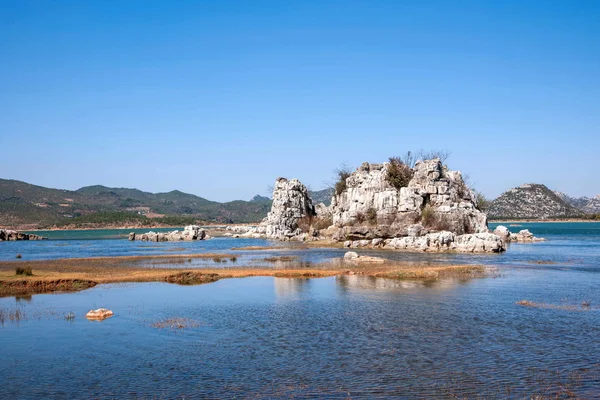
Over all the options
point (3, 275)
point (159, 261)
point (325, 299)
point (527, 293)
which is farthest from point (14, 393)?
point (159, 261)

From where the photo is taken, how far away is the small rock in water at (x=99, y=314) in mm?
26469

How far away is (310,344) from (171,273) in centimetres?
2607

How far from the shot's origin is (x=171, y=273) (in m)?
44.6

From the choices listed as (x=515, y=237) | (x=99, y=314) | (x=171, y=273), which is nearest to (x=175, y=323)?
(x=99, y=314)

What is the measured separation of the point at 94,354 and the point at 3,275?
28.3m

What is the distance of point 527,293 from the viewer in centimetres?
3284

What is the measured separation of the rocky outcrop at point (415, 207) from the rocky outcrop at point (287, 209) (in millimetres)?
27096

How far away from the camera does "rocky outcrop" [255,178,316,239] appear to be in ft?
388

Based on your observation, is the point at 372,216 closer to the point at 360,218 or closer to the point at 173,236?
the point at 360,218

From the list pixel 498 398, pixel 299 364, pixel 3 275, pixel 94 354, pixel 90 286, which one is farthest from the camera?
pixel 3 275

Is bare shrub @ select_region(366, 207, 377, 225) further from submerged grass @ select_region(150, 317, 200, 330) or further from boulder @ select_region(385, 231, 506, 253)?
submerged grass @ select_region(150, 317, 200, 330)

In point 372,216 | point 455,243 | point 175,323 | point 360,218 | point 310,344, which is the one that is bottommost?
point 310,344

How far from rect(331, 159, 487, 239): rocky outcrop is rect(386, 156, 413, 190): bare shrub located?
683 mm

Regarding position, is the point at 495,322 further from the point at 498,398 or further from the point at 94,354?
the point at 94,354
